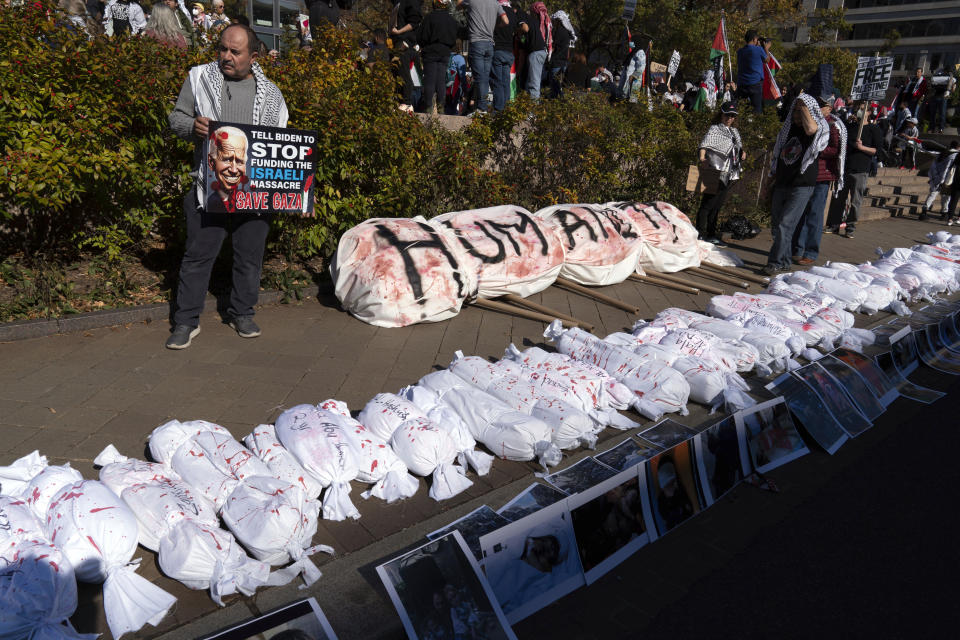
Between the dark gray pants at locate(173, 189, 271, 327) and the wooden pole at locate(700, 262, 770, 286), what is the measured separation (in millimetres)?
5415

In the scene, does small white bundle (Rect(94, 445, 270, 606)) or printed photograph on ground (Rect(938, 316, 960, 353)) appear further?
printed photograph on ground (Rect(938, 316, 960, 353))

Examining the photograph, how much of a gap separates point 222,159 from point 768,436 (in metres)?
3.75

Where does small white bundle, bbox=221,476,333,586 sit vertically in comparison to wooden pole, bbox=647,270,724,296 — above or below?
below

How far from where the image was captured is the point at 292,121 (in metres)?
5.56

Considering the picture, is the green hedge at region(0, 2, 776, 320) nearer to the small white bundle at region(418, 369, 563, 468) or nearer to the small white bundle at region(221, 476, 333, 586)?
the small white bundle at region(418, 369, 563, 468)

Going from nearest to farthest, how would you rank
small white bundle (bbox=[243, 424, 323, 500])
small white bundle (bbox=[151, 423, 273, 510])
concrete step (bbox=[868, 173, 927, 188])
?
1. small white bundle (bbox=[151, 423, 273, 510])
2. small white bundle (bbox=[243, 424, 323, 500])
3. concrete step (bbox=[868, 173, 927, 188])

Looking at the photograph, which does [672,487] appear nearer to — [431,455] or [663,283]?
[431,455]

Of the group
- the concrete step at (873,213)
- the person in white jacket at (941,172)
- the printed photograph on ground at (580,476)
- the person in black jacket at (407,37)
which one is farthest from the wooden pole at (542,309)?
the person in white jacket at (941,172)

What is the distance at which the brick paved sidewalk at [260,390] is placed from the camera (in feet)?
8.23

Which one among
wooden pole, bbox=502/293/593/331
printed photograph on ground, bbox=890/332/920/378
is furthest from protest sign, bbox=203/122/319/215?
printed photograph on ground, bbox=890/332/920/378

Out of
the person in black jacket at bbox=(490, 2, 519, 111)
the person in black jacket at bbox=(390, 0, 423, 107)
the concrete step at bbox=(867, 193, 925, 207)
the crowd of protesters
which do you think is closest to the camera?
the crowd of protesters

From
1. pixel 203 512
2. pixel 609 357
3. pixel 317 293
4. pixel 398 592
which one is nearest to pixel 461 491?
pixel 398 592

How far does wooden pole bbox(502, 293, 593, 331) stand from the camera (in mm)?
Answer: 5656

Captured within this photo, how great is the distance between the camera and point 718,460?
3391mm
